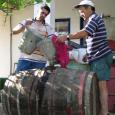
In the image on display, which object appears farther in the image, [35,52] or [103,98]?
[35,52]

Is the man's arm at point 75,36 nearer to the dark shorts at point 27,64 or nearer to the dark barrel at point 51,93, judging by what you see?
the dark barrel at point 51,93

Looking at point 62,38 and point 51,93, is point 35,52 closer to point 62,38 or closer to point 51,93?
point 62,38

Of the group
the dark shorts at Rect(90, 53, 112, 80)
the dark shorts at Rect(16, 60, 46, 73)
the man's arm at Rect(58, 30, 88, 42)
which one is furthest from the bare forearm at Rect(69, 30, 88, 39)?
the dark shorts at Rect(16, 60, 46, 73)

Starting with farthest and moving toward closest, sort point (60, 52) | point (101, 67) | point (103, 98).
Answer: point (101, 67), point (103, 98), point (60, 52)

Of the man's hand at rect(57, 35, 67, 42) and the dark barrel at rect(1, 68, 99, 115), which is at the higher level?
the man's hand at rect(57, 35, 67, 42)

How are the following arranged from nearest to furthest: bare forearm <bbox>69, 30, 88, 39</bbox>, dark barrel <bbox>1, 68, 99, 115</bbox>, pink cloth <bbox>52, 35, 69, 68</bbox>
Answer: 1. dark barrel <bbox>1, 68, 99, 115</bbox>
2. pink cloth <bbox>52, 35, 69, 68</bbox>
3. bare forearm <bbox>69, 30, 88, 39</bbox>

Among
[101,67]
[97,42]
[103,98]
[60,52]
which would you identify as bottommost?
[103,98]

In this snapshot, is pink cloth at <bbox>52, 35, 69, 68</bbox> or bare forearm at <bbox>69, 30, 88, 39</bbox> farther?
bare forearm at <bbox>69, 30, 88, 39</bbox>

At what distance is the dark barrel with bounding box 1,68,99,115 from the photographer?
5016 mm

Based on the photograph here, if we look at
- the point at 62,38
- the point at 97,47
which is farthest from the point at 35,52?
the point at 62,38

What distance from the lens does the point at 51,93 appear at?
509 centimetres

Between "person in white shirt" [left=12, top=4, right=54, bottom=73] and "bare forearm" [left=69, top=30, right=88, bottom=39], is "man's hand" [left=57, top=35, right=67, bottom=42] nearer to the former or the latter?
"bare forearm" [left=69, top=30, right=88, bottom=39]

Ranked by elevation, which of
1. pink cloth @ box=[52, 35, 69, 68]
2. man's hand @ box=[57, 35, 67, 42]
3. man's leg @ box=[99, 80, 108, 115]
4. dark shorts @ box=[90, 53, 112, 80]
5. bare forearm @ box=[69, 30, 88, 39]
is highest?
bare forearm @ box=[69, 30, 88, 39]

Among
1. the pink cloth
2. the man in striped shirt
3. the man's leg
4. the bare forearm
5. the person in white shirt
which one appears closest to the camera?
the pink cloth
